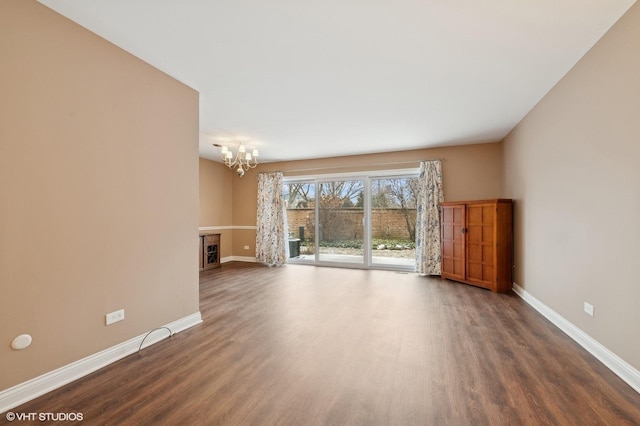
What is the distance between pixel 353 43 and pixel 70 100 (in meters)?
2.17

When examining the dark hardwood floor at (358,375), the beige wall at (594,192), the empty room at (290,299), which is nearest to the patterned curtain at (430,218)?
the empty room at (290,299)

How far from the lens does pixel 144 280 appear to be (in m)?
2.46

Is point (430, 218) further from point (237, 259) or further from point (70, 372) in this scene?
point (70, 372)

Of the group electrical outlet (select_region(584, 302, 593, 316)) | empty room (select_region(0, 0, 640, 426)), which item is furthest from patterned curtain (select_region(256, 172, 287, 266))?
electrical outlet (select_region(584, 302, 593, 316))

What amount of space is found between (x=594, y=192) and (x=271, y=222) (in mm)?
5588

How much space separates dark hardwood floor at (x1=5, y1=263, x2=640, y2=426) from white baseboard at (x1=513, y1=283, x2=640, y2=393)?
0.06m

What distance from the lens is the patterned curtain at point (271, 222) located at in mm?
6547

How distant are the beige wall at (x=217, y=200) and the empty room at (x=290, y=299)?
3003mm

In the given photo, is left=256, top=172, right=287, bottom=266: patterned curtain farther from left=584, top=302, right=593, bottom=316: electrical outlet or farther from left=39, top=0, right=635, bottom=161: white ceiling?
left=584, top=302, right=593, bottom=316: electrical outlet

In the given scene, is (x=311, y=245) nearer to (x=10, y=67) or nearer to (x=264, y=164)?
(x=264, y=164)

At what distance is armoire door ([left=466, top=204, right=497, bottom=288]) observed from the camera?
4.23 m

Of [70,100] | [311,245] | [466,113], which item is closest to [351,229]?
[311,245]

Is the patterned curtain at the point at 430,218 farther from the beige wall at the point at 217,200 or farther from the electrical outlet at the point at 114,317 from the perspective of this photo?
the electrical outlet at the point at 114,317

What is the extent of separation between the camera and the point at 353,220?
6.18m
